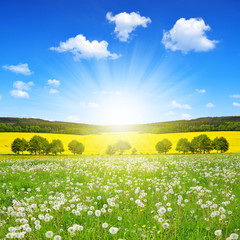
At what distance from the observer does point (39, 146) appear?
46031mm

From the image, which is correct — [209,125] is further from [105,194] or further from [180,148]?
[105,194]

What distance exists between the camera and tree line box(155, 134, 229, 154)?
45969mm

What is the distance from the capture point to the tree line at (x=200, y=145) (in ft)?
151

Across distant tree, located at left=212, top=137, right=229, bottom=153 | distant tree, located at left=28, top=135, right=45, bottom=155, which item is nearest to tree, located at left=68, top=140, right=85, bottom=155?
distant tree, located at left=28, top=135, right=45, bottom=155

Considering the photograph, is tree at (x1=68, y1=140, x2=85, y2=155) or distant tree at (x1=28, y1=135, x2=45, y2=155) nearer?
distant tree at (x1=28, y1=135, x2=45, y2=155)

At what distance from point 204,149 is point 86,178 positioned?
43985mm

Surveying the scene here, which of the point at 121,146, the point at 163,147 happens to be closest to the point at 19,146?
the point at 121,146

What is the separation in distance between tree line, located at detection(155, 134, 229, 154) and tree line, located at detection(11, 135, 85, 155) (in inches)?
792

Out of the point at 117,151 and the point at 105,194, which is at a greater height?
the point at 105,194

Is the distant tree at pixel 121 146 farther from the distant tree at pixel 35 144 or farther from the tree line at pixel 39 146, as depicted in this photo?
the distant tree at pixel 35 144

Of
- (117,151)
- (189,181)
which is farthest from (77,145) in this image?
(189,181)

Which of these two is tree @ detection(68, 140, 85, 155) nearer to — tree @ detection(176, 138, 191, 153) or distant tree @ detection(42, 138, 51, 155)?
distant tree @ detection(42, 138, 51, 155)

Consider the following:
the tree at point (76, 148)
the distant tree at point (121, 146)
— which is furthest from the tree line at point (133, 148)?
the distant tree at point (121, 146)

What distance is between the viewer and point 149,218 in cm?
424
